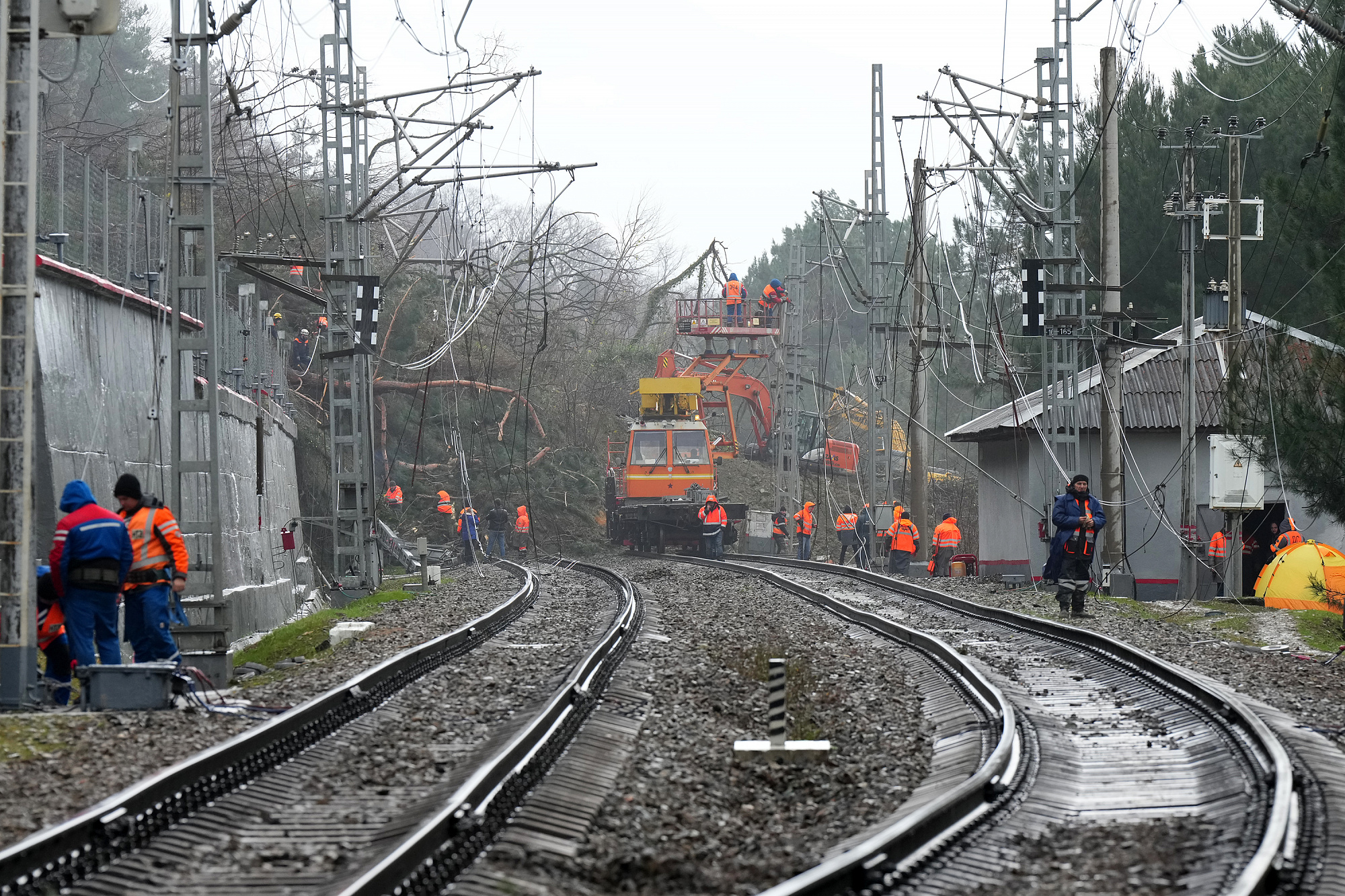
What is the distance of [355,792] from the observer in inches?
302

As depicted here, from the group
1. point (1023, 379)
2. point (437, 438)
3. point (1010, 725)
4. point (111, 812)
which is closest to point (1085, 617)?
point (1010, 725)

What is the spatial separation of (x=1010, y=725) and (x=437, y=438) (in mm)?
40214

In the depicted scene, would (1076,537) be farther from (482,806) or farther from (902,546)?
(482,806)

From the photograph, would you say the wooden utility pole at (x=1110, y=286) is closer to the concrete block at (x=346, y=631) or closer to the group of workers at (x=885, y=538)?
the group of workers at (x=885, y=538)

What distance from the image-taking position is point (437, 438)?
48219 millimetres

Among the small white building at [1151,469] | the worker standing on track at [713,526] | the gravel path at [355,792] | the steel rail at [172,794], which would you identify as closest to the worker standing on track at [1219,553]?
the small white building at [1151,469]

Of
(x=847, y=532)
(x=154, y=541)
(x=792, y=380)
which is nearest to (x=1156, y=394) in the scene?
(x=847, y=532)

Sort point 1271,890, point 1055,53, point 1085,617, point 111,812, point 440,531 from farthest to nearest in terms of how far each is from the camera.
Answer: point 440,531, point 1055,53, point 1085,617, point 111,812, point 1271,890

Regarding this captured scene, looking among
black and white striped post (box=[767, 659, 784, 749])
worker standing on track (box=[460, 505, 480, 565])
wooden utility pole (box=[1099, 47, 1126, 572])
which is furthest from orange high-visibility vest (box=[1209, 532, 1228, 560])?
black and white striped post (box=[767, 659, 784, 749])

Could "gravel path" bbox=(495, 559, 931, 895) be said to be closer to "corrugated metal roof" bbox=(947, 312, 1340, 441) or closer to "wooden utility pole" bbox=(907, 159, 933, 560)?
"corrugated metal roof" bbox=(947, 312, 1340, 441)

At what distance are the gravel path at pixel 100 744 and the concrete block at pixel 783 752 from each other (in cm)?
323

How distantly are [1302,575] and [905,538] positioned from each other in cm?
1034

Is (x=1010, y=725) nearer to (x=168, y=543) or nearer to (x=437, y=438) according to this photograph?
(x=168, y=543)

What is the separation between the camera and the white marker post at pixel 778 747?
28.9ft
